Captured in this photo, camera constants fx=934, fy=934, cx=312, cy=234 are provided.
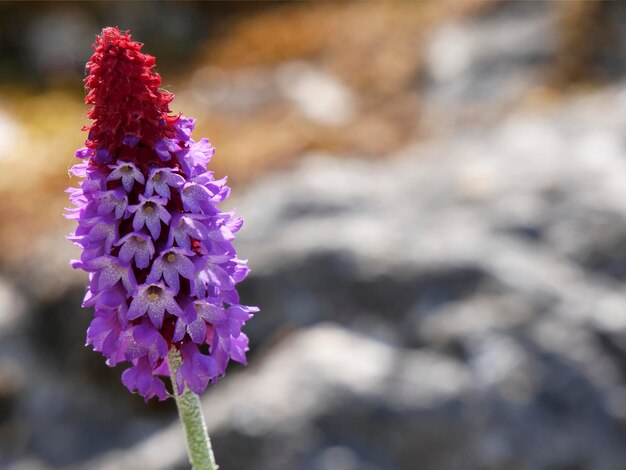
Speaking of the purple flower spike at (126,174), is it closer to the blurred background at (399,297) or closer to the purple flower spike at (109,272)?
the purple flower spike at (109,272)

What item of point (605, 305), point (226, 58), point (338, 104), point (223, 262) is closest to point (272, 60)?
point (226, 58)

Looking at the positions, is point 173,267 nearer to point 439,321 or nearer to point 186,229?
point 186,229

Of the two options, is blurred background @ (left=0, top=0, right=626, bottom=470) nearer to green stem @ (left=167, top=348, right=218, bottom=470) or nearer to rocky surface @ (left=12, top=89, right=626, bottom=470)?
rocky surface @ (left=12, top=89, right=626, bottom=470)

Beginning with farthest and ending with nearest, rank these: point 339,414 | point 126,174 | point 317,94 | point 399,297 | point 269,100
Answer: point 317,94 < point 269,100 < point 399,297 < point 339,414 < point 126,174

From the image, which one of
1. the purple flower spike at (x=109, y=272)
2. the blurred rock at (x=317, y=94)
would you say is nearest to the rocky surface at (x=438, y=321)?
the purple flower spike at (x=109, y=272)

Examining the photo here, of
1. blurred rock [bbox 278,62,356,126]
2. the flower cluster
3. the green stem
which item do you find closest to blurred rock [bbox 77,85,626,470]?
the green stem

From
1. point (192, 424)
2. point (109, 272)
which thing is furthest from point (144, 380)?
point (109, 272)
